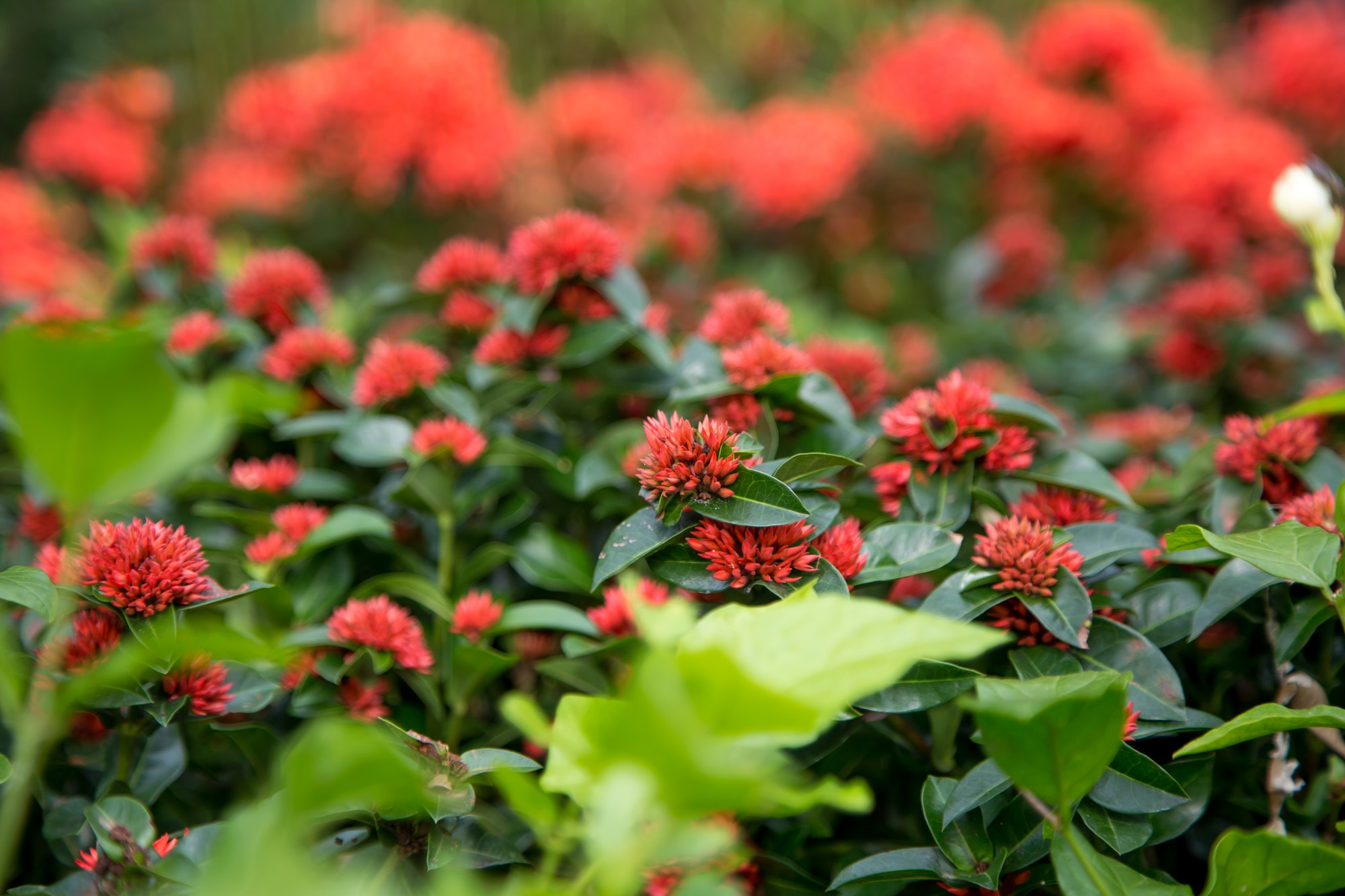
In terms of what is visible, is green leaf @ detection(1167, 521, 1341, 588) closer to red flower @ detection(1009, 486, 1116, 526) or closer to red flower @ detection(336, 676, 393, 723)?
red flower @ detection(1009, 486, 1116, 526)

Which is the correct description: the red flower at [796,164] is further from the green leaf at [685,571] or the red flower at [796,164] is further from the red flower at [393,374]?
the green leaf at [685,571]

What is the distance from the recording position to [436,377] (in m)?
0.78

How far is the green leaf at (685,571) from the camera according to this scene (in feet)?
1.84

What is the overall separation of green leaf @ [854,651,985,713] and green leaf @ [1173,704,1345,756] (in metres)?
0.12

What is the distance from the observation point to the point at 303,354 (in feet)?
2.73

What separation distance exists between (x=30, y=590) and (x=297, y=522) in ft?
0.62

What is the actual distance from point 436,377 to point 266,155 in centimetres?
97

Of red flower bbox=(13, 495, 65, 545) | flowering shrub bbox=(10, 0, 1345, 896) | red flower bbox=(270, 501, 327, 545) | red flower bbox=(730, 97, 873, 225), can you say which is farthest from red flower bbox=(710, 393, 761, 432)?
red flower bbox=(730, 97, 873, 225)

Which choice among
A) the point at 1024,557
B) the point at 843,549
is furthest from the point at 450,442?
the point at 1024,557

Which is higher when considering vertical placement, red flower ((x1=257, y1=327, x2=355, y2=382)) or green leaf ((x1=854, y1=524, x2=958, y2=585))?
red flower ((x1=257, y1=327, x2=355, y2=382))

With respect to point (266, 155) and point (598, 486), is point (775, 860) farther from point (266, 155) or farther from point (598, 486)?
point (266, 155)

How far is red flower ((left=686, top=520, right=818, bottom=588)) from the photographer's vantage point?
558mm

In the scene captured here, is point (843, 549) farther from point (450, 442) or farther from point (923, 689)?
point (450, 442)

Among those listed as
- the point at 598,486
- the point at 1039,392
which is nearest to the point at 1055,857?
the point at 598,486
